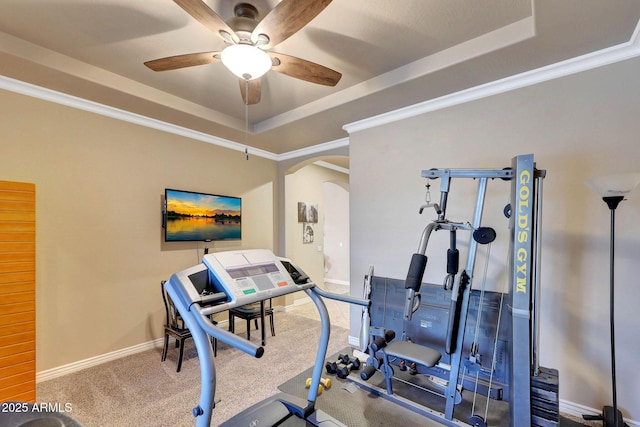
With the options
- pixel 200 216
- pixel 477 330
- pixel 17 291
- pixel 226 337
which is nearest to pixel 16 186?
pixel 17 291

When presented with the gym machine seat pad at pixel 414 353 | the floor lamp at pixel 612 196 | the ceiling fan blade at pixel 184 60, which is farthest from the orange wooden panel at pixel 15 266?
the floor lamp at pixel 612 196

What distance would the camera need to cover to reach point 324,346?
2168mm

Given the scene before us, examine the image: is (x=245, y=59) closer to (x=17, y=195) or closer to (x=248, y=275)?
(x=248, y=275)

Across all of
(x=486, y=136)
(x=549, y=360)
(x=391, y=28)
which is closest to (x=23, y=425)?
(x=391, y=28)

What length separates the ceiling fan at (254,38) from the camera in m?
1.51

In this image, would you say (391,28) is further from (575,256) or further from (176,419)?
(176,419)

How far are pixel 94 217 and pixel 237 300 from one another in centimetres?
243

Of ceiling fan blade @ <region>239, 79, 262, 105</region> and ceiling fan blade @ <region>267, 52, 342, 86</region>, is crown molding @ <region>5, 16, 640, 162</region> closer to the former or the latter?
ceiling fan blade @ <region>267, 52, 342, 86</region>

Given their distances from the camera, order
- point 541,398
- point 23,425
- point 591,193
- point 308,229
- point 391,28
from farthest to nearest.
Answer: point 308,229
point 591,193
point 391,28
point 541,398
point 23,425

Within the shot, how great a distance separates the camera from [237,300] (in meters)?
1.54

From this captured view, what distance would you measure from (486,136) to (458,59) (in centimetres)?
78

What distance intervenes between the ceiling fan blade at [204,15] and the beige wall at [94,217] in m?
2.19

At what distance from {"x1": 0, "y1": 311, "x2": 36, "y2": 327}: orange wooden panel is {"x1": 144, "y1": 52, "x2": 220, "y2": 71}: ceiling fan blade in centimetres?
211

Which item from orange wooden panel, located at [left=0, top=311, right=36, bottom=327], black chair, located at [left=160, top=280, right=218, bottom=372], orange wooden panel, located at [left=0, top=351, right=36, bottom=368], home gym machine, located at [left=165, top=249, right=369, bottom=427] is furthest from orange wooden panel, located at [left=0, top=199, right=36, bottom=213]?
home gym machine, located at [left=165, top=249, right=369, bottom=427]
